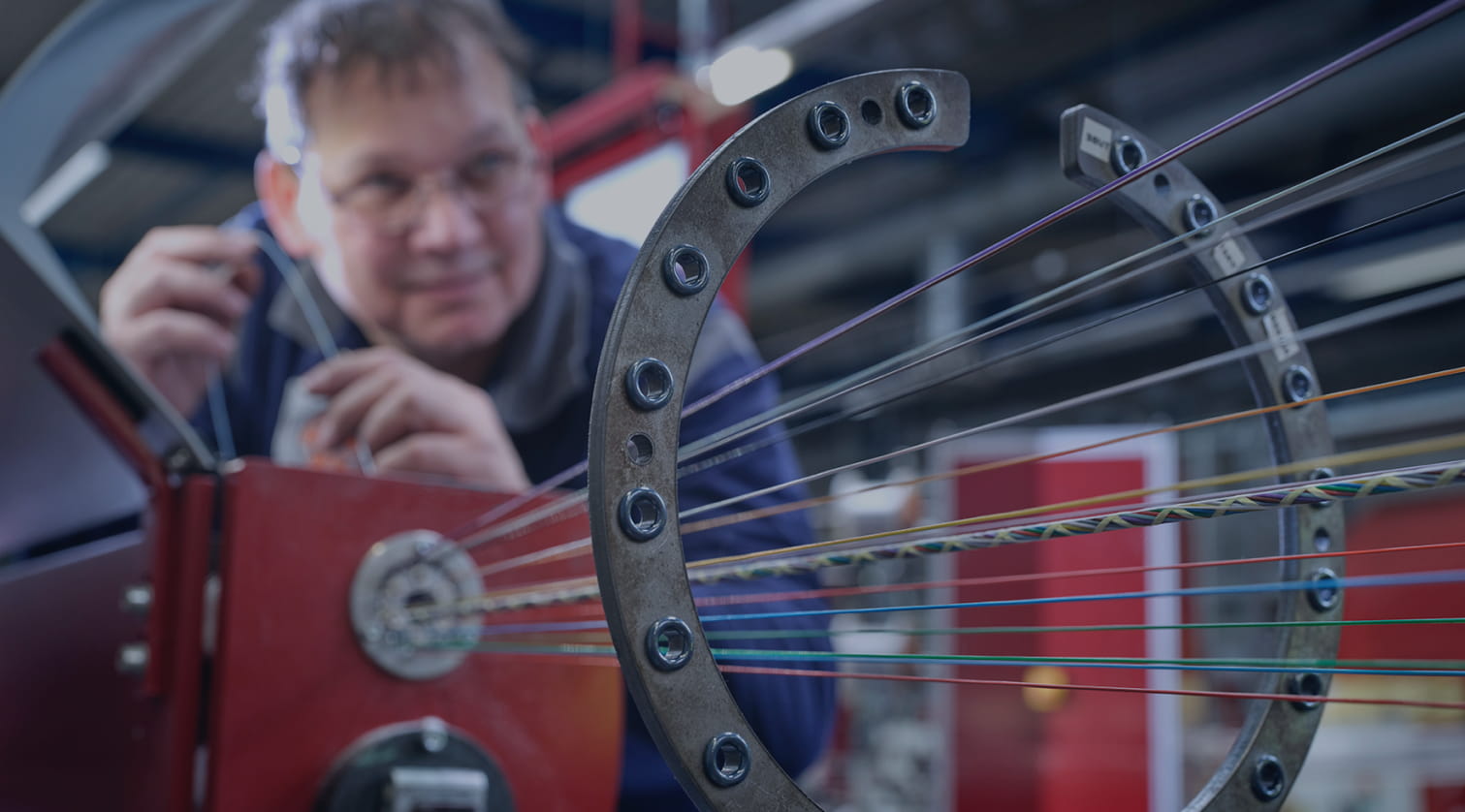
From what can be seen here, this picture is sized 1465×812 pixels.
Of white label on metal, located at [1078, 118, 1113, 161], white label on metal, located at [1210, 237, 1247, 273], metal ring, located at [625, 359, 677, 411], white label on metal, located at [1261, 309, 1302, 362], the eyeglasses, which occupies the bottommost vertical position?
metal ring, located at [625, 359, 677, 411]

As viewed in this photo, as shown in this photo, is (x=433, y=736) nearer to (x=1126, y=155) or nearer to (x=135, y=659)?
(x=135, y=659)

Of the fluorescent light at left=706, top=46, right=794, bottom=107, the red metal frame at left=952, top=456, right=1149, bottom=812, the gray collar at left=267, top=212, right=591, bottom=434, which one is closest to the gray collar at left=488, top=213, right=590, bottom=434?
the gray collar at left=267, top=212, right=591, bottom=434

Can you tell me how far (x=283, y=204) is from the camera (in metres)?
1.48

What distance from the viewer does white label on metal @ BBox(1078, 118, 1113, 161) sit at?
552mm

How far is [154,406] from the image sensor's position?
904 millimetres

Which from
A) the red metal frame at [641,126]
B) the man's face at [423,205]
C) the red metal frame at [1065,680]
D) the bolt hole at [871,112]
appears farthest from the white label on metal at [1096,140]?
the red metal frame at [1065,680]

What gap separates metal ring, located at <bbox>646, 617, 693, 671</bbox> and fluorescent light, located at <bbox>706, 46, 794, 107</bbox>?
4.60 feet

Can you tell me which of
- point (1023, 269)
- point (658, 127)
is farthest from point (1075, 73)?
point (658, 127)

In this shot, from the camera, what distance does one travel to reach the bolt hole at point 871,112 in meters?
0.49

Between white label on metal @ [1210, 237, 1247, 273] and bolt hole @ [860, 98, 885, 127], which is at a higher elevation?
bolt hole @ [860, 98, 885, 127]

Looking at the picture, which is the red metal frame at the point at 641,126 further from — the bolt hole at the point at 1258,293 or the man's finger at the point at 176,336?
the bolt hole at the point at 1258,293

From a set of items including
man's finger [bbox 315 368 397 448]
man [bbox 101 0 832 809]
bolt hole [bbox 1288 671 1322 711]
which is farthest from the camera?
man [bbox 101 0 832 809]

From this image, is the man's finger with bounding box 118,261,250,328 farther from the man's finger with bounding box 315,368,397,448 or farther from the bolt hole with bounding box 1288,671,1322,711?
the bolt hole with bounding box 1288,671,1322,711

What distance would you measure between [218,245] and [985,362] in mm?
1070
